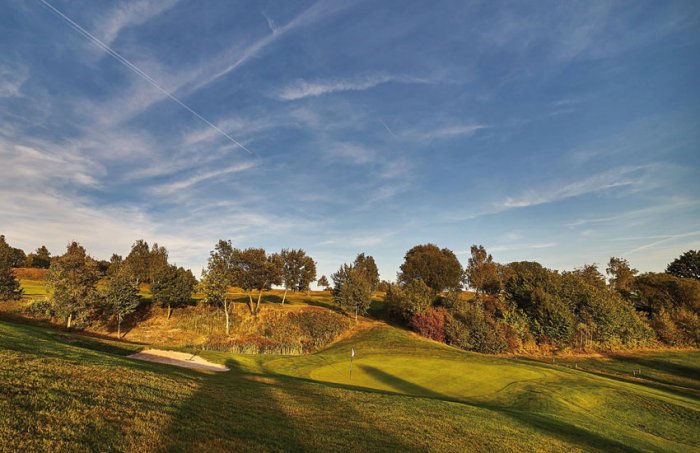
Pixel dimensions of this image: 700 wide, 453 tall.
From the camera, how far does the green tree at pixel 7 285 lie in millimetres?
47147

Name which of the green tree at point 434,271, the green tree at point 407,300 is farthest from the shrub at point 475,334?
the green tree at point 434,271

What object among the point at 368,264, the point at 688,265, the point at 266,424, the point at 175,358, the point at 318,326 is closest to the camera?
the point at 266,424

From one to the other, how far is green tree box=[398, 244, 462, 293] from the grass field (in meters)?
53.6

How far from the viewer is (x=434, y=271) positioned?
8356cm

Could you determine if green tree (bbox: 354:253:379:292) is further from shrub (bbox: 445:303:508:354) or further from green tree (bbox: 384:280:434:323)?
shrub (bbox: 445:303:508:354)

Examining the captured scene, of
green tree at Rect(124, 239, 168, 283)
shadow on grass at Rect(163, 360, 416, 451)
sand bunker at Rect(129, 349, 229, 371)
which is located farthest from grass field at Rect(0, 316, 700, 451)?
green tree at Rect(124, 239, 168, 283)

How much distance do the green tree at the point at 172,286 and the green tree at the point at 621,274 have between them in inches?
3936

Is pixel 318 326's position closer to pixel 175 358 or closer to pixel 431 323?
pixel 431 323

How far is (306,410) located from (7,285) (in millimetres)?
59429

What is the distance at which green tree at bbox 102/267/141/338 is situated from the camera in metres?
46.6

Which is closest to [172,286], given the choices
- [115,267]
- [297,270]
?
[297,270]

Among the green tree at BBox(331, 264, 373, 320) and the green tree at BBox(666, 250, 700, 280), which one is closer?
the green tree at BBox(331, 264, 373, 320)

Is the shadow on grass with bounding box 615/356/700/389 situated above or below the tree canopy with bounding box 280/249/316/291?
below

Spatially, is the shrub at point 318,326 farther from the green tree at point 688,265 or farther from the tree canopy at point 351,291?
the green tree at point 688,265
